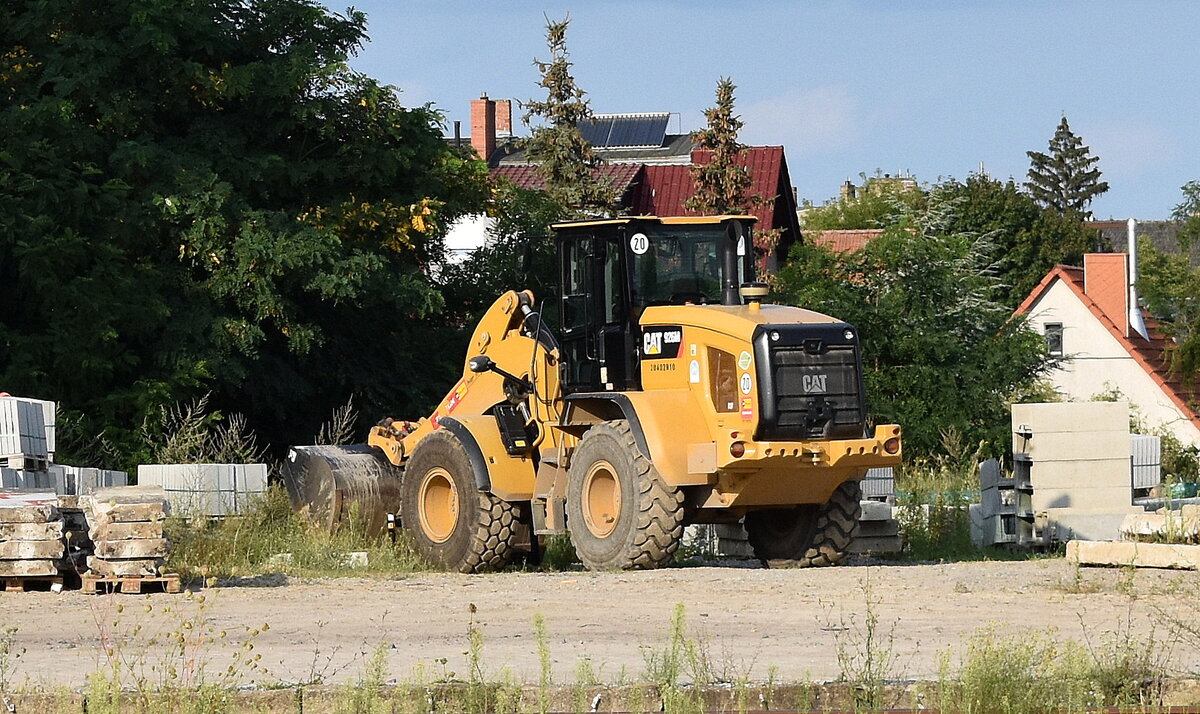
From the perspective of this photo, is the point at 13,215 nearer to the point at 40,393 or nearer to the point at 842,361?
the point at 40,393

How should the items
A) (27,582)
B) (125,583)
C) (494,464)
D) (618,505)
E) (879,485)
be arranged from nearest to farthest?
(125,583)
(27,582)
(618,505)
(494,464)
(879,485)

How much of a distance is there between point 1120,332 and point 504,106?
27389 mm

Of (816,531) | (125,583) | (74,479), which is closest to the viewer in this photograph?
(125,583)

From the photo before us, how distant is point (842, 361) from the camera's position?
51.9 feet

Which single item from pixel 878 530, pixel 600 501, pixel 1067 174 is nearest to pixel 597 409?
pixel 600 501

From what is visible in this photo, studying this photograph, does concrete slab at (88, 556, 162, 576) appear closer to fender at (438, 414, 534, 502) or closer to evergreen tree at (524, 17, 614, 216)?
fender at (438, 414, 534, 502)

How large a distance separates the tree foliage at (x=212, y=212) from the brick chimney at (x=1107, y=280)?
3760cm

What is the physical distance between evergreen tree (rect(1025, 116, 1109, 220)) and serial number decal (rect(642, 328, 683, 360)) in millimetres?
98714

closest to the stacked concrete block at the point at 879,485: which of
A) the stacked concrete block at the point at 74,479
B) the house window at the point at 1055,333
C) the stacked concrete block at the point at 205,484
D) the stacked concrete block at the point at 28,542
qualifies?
the stacked concrete block at the point at 205,484

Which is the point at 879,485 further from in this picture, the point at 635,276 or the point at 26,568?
the point at 26,568

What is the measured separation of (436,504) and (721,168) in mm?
23756

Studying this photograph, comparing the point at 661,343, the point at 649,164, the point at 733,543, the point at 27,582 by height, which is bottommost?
the point at 733,543

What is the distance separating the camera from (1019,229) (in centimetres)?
7662

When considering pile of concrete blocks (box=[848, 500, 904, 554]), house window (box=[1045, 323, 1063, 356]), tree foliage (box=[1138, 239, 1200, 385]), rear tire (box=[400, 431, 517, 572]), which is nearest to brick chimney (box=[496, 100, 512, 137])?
house window (box=[1045, 323, 1063, 356])
